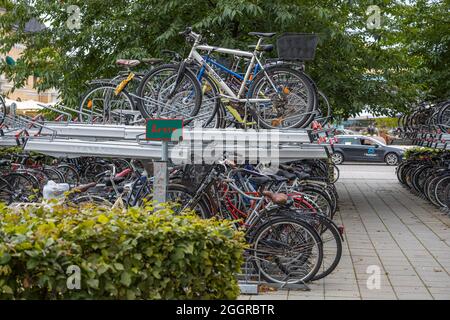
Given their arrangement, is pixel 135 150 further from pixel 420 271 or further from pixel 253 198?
pixel 420 271

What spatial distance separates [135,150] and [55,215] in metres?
2.89

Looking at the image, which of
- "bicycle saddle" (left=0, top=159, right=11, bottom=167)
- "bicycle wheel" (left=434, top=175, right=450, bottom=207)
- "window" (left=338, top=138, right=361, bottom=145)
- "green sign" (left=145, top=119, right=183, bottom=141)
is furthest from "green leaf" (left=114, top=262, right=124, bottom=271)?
"window" (left=338, top=138, right=361, bottom=145)

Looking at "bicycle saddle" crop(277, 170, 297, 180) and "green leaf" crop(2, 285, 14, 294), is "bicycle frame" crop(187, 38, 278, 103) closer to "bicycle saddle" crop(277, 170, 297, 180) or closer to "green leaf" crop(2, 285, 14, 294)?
"bicycle saddle" crop(277, 170, 297, 180)

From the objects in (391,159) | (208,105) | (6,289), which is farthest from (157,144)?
(391,159)

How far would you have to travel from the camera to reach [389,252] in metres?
10.7

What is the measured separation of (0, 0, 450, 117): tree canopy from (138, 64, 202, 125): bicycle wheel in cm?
398

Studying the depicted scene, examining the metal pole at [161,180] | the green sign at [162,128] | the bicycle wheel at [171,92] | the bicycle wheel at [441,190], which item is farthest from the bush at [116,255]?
the bicycle wheel at [441,190]

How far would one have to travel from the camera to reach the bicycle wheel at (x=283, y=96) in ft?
28.2

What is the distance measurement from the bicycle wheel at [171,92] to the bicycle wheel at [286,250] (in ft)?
5.03

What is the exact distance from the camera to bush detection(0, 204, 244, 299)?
4.31 metres

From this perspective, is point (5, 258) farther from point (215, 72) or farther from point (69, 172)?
point (69, 172)

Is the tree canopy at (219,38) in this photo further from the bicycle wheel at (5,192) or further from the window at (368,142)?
the window at (368,142)

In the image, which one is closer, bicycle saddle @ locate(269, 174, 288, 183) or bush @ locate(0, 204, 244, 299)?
bush @ locate(0, 204, 244, 299)
